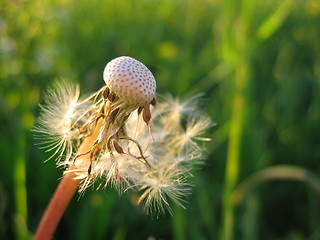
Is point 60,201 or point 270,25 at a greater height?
point 270,25

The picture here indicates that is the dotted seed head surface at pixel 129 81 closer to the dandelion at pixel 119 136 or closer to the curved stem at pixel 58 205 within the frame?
the dandelion at pixel 119 136

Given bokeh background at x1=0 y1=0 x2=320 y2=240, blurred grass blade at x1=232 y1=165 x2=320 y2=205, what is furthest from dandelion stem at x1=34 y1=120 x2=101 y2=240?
blurred grass blade at x1=232 y1=165 x2=320 y2=205

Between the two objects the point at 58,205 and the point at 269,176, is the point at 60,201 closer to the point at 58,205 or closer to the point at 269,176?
the point at 58,205

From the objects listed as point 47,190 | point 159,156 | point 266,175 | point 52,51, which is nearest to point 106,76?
point 159,156

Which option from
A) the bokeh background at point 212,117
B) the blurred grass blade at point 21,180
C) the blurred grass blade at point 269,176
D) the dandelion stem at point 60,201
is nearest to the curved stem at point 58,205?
the dandelion stem at point 60,201

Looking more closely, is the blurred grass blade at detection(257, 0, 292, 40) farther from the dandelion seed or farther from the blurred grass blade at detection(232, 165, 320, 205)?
the dandelion seed

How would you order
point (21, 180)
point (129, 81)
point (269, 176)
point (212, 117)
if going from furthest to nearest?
point (212, 117) → point (269, 176) → point (21, 180) → point (129, 81)

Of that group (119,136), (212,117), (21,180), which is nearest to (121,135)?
(119,136)

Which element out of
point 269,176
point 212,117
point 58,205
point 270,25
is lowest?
point 58,205

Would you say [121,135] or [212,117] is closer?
→ [121,135]
